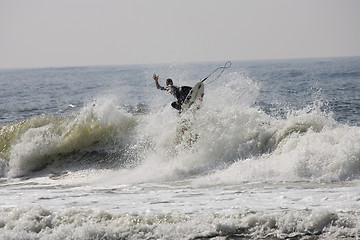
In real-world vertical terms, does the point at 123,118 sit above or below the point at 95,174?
above

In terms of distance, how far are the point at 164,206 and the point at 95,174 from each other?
499 centimetres

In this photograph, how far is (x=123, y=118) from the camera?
632 inches

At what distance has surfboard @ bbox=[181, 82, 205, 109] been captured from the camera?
13.9 metres

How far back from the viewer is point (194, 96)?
13906mm

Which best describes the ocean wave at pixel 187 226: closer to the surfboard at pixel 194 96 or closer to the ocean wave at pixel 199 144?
the ocean wave at pixel 199 144

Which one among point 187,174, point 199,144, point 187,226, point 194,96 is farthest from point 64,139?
point 187,226

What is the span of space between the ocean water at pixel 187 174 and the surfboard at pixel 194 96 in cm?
29

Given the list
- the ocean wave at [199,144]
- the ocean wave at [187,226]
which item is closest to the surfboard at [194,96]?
the ocean wave at [199,144]

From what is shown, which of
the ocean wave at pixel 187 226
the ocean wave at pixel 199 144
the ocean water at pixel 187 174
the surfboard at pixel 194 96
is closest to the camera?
the ocean wave at pixel 187 226

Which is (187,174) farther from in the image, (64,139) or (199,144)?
(64,139)

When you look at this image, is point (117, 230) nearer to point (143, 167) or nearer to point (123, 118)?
point (143, 167)

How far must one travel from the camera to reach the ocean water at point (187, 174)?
7316 millimetres

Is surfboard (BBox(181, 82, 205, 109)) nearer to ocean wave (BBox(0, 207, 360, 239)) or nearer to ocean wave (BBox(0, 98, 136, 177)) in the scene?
ocean wave (BBox(0, 98, 136, 177))

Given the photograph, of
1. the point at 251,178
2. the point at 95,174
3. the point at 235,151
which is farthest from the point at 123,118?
the point at 251,178
